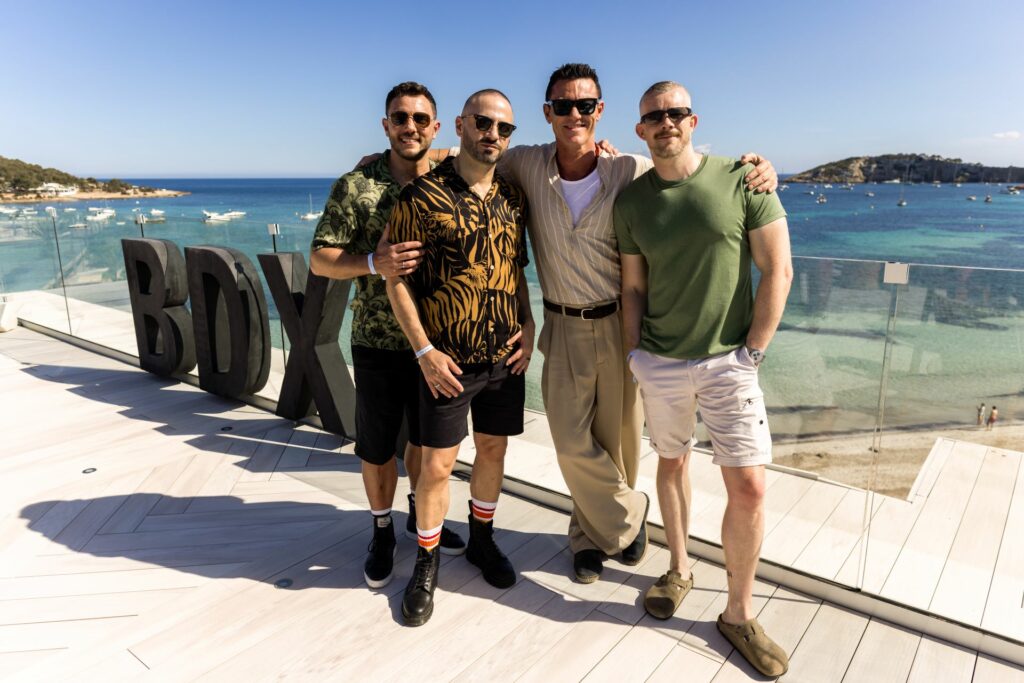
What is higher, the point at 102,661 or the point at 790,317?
the point at 790,317

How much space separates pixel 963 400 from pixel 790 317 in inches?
25.5

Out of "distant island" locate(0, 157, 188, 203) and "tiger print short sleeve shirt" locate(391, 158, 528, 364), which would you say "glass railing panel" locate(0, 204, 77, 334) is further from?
"distant island" locate(0, 157, 188, 203)

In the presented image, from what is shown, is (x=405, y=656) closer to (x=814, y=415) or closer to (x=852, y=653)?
(x=852, y=653)

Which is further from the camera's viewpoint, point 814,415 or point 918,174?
point 918,174

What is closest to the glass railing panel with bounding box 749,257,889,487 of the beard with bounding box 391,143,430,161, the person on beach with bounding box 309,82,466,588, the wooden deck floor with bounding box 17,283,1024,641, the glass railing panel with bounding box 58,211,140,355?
the wooden deck floor with bounding box 17,283,1024,641

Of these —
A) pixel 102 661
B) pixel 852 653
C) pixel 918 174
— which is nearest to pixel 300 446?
pixel 102 661

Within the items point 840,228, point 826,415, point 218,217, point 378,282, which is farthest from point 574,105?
point 840,228

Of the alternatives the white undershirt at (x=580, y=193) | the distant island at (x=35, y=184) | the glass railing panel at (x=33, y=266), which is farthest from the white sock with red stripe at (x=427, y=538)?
the distant island at (x=35, y=184)

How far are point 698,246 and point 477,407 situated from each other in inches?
39.4

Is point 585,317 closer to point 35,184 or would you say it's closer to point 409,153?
point 409,153

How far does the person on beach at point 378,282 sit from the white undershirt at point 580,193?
602 mm

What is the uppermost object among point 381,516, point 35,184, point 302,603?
point 35,184

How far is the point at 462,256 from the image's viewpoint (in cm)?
214

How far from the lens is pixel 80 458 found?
12.5ft
